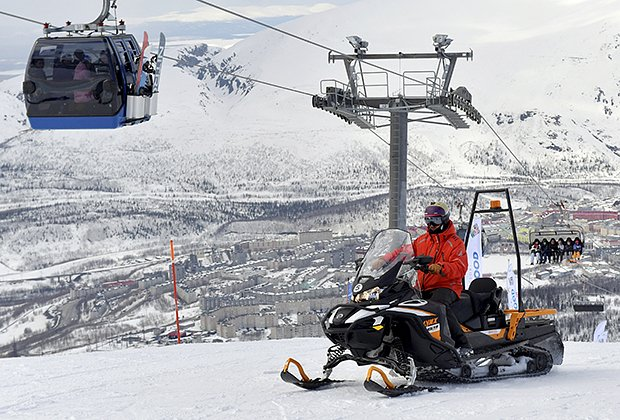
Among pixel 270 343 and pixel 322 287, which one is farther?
pixel 322 287

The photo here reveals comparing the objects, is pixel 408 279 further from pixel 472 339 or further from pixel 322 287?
pixel 322 287

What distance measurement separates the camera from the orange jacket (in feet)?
31.1

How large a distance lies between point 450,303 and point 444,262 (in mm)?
397

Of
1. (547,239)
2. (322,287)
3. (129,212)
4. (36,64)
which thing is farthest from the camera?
(129,212)

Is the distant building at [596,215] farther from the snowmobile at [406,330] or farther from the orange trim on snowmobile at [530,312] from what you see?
the snowmobile at [406,330]

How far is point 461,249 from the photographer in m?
9.55

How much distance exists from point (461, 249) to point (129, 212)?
151035mm

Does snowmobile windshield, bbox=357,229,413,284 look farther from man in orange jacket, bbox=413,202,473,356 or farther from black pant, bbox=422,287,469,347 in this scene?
black pant, bbox=422,287,469,347

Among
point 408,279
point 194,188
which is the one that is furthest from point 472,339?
point 194,188

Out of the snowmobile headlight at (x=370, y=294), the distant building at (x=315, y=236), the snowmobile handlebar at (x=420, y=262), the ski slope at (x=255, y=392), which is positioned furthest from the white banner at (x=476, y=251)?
the distant building at (x=315, y=236)

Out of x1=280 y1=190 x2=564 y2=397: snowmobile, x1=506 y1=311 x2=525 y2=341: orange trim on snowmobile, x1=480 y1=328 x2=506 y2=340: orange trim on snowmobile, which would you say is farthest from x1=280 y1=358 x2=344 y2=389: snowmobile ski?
x1=506 y1=311 x2=525 y2=341: orange trim on snowmobile

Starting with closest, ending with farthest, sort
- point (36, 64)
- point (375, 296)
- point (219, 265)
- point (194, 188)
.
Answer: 1. point (375, 296)
2. point (36, 64)
3. point (219, 265)
4. point (194, 188)

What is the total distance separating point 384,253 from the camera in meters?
9.20

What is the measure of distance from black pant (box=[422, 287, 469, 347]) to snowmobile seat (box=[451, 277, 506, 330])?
0.18 meters
